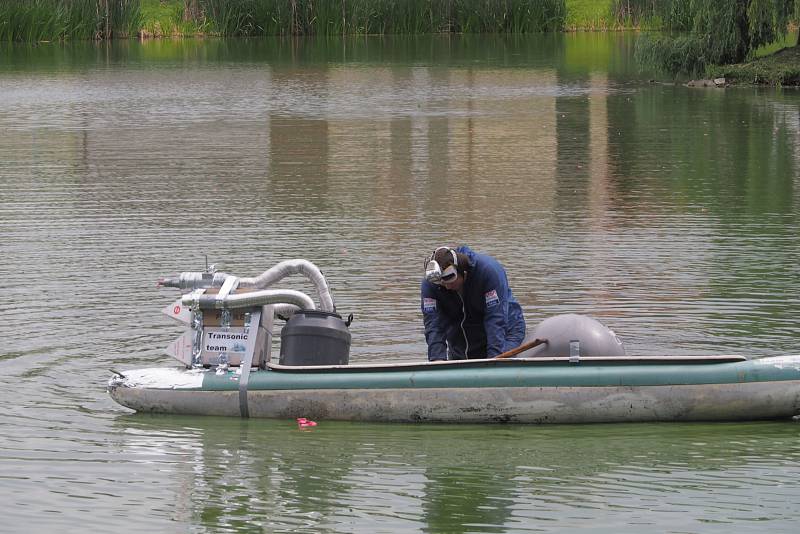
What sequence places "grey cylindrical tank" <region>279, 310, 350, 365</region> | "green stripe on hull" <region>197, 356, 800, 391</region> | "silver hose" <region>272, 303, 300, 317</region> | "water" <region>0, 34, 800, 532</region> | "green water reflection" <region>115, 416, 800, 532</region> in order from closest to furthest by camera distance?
"green water reflection" <region>115, 416, 800, 532</region> < "water" <region>0, 34, 800, 532</region> < "green stripe on hull" <region>197, 356, 800, 391</region> < "grey cylindrical tank" <region>279, 310, 350, 365</region> < "silver hose" <region>272, 303, 300, 317</region>

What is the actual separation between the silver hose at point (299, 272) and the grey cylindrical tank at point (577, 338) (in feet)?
5.18

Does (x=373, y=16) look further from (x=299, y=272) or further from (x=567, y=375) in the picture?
(x=567, y=375)

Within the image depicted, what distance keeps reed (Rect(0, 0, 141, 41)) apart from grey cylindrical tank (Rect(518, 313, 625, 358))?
49287 mm

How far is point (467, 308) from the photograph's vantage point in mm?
10641

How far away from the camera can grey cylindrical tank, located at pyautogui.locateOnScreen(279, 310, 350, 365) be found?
33.7 feet

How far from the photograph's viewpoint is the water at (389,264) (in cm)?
895

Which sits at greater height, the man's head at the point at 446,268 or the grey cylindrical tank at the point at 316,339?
the man's head at the point at 446,268

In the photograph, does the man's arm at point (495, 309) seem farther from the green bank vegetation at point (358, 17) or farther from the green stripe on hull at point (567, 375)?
the green bank vegetation at point (358, 17)

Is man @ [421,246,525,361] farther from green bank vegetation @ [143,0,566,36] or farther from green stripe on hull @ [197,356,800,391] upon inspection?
green bank vegetation @ [143,0,566,36]

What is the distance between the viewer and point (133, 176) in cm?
2319

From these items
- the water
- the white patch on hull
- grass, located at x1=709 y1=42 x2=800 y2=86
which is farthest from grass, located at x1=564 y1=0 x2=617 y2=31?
the white patch on hull

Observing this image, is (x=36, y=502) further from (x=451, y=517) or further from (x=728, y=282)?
(x=728, y=282)

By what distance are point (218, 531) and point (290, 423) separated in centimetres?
197

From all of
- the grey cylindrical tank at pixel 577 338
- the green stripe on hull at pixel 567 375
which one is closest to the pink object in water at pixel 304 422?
the green stripe on hull at pixel 567 375
